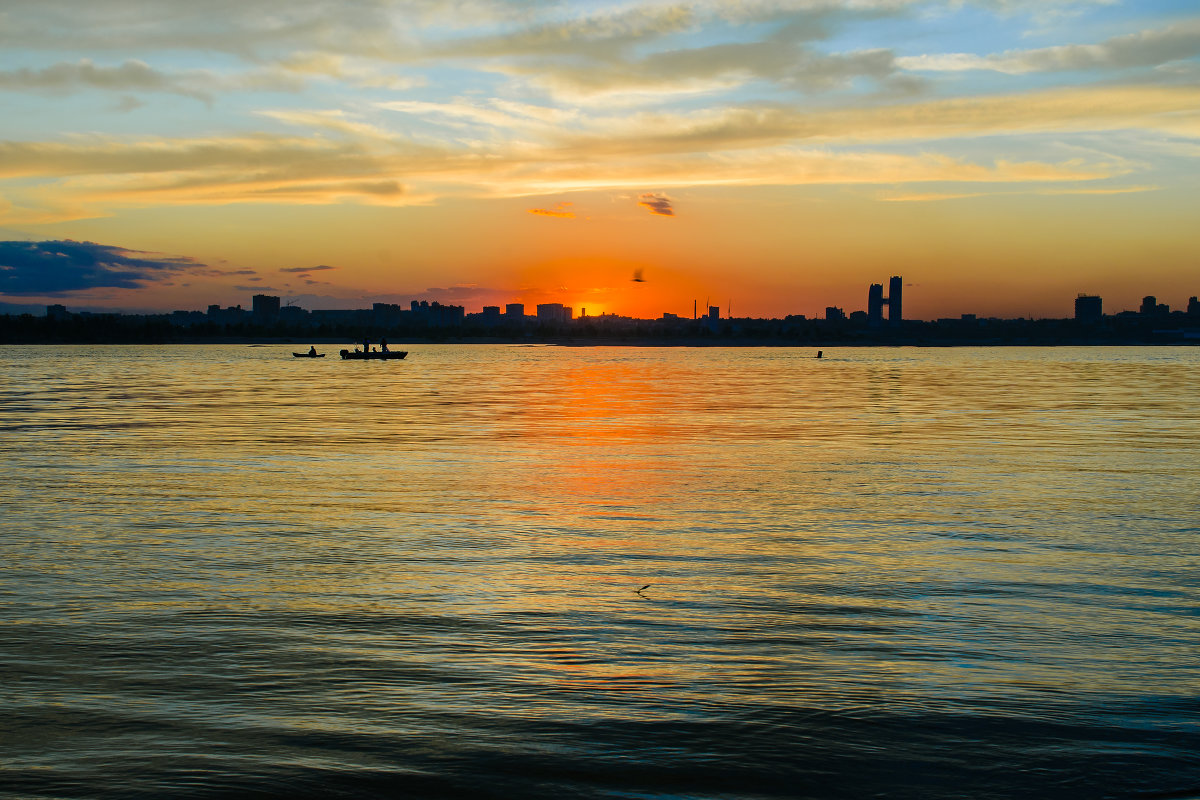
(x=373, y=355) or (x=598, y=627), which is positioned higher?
(x=373, y=355)

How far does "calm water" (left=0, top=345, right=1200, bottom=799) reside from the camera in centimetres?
735

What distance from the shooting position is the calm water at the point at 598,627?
7.35 metres

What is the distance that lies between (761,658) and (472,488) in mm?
12383

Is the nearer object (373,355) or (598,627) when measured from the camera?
(598,627)

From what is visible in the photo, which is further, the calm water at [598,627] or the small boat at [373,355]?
the small boat at [373,355]

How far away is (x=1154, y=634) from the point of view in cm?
1075

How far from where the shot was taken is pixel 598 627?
11.0 meters

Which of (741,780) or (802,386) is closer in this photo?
(741,780)

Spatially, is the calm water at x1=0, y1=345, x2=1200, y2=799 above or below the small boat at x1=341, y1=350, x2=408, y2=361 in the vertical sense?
below

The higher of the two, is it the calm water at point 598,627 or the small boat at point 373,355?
the small boat at point 373,355

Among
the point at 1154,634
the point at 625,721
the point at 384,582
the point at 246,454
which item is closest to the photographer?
the point at 625,721

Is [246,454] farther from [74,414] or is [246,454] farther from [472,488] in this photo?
[74,414]

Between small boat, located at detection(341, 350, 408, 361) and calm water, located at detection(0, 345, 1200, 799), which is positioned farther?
small boat, located at detection(341, 350, 408, 361)

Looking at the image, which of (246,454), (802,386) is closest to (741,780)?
(246,454)
